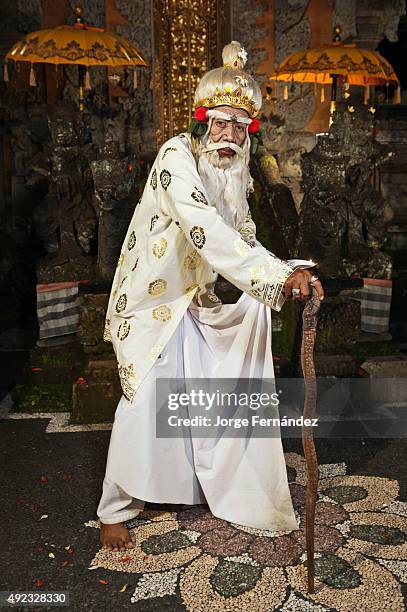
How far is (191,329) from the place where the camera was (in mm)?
3477

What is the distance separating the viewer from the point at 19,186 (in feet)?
30.8

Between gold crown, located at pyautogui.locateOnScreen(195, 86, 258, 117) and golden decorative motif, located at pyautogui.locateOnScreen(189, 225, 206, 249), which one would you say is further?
gold crown, located at pyautogui.locateOnScreen(195, 86, 258, 117)

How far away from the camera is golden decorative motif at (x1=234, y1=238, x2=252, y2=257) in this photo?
116 inches

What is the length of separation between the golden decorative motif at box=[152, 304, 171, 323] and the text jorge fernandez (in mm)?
373

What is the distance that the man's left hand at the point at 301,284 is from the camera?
2.76 metres

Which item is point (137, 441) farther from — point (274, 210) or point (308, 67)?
point (308, 67)

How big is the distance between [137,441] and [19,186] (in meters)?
6.80

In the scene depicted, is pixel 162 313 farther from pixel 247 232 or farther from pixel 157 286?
pixel 247 232

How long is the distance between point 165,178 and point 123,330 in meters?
0.74

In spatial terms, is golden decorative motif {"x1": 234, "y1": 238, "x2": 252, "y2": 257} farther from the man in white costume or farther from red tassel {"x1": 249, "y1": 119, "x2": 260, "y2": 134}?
red tassel {"x1": 249, "y1": 119, "x2": 260, "y2": 134}

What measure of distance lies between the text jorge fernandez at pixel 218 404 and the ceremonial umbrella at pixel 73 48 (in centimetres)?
515

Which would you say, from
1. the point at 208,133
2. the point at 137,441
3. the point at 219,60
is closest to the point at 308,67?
the point at 219,60

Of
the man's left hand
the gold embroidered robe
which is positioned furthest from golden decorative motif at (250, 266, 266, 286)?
the man's left hand

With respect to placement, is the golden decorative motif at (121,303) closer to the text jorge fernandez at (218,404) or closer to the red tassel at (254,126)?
the text jorge fernandez at (218,404)
